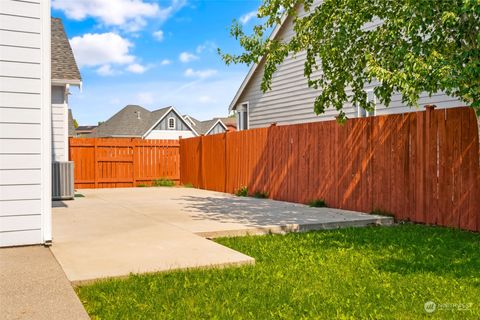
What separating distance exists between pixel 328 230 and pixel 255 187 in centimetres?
580

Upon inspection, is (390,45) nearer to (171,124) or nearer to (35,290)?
(35,290)

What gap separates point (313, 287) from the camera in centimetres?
436

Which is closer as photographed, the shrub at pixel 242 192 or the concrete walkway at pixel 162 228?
the concrete walkway at pixel 162 228

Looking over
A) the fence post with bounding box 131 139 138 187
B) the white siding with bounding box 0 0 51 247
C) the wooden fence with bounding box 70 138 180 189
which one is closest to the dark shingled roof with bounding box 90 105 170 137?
the wooden fence with bounding box 70 138 180 189

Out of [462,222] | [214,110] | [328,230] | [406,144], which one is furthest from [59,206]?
[214,110]

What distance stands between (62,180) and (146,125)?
3373 centimetres

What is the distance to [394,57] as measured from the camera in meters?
7.02

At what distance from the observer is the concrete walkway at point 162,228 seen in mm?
4996

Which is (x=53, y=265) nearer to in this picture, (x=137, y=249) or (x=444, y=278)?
(x=137, y=249)

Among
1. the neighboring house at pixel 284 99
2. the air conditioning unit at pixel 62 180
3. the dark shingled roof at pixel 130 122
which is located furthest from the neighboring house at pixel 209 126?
the air conditioning unit at pixel 62 180

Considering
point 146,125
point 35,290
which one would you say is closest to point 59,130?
point 35,290

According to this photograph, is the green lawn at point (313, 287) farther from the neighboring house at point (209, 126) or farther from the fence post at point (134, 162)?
the neighboring house at point (209, 126)

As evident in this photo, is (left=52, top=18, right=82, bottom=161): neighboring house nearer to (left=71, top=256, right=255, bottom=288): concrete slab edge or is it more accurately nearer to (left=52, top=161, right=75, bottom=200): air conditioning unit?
(left=52, top=161, right=75, bottom=200): air conditioning unit

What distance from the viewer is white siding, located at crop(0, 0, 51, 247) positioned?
222 inches
